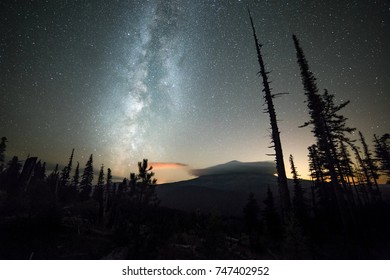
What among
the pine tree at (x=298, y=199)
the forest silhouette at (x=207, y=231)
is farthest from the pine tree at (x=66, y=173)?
the pine tree at (x=298, y=199)

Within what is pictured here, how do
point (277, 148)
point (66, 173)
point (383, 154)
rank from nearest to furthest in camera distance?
point (277, 148) < point (383, 154) < point (66, 173)

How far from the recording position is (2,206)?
18.3 meters

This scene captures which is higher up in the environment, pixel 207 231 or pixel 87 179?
pixel 87 179

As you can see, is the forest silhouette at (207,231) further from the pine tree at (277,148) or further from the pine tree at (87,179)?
the pine tree at (87,179)

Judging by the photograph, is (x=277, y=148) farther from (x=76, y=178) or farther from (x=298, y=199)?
(x=76, y=178)

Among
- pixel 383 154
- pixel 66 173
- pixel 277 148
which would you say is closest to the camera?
Result: pixel 277 148

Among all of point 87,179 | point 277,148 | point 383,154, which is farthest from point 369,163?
point 87,179

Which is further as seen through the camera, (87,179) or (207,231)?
(87,179)

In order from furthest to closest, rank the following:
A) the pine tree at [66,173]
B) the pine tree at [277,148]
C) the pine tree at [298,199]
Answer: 1. the pine tree at [66,173]
2. the pine tree at [298,199]
3. the pine tree at [277,148]

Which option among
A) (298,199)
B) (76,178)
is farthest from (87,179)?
(298,199)

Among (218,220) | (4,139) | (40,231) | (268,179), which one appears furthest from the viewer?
(268,179)
